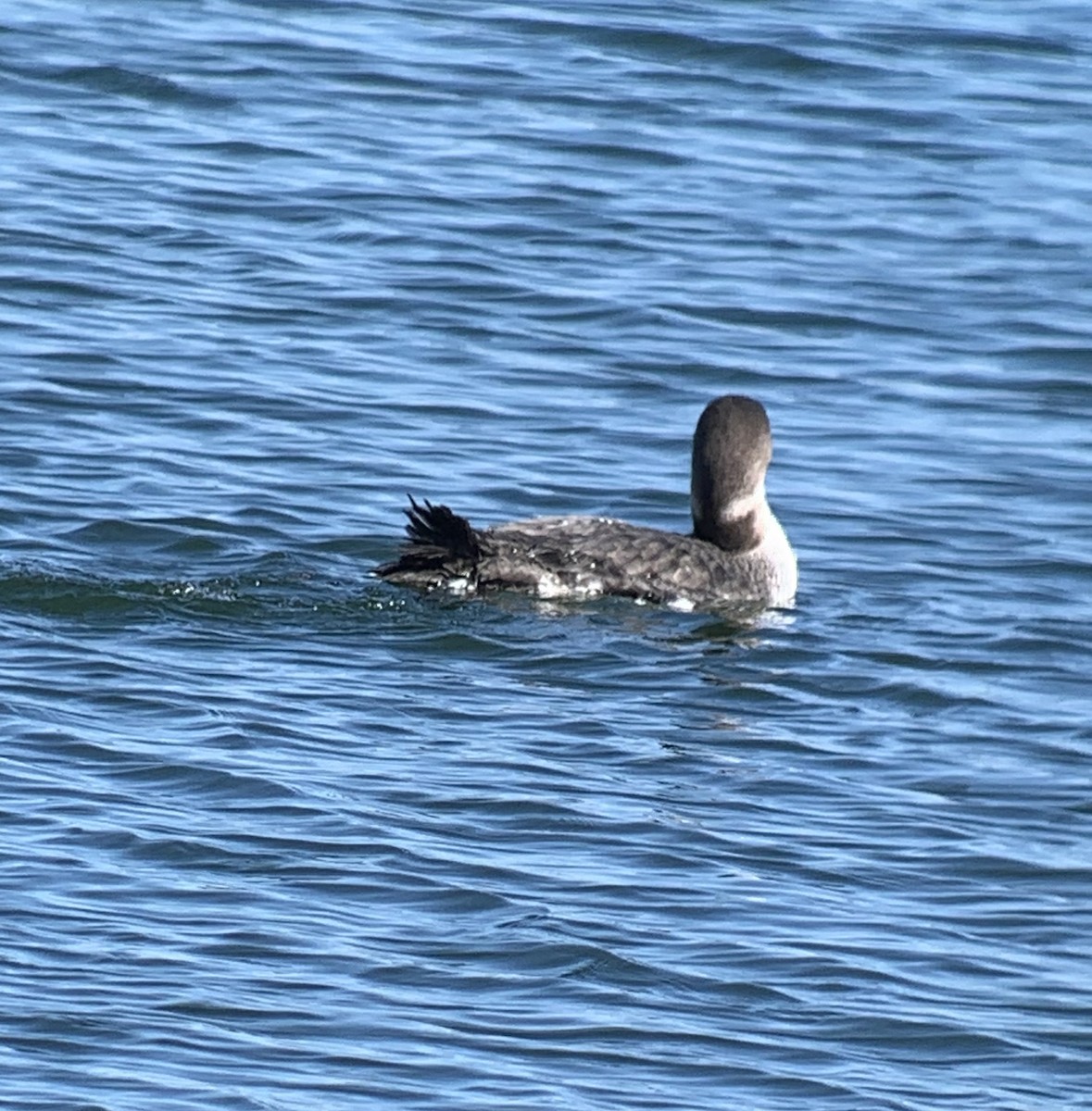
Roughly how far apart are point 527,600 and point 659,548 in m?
0.69

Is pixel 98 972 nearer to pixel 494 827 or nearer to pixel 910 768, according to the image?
pixel 494 827

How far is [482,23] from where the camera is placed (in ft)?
76.7

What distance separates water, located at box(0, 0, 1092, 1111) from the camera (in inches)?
305

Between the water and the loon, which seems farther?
the loon

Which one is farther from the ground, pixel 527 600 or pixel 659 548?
pixel 659 548

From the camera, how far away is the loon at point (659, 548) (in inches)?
459

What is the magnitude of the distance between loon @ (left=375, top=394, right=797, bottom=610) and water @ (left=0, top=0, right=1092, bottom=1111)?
148mm

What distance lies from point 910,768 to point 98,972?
351cm

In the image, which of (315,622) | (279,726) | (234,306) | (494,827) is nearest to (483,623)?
(315,622)

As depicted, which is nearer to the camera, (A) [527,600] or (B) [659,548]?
(A) [527,600]

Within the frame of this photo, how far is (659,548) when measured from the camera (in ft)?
40.4

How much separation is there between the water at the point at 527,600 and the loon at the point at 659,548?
0.49 ft

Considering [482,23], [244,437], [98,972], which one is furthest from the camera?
[482,23]

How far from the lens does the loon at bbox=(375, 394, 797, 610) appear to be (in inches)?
459
